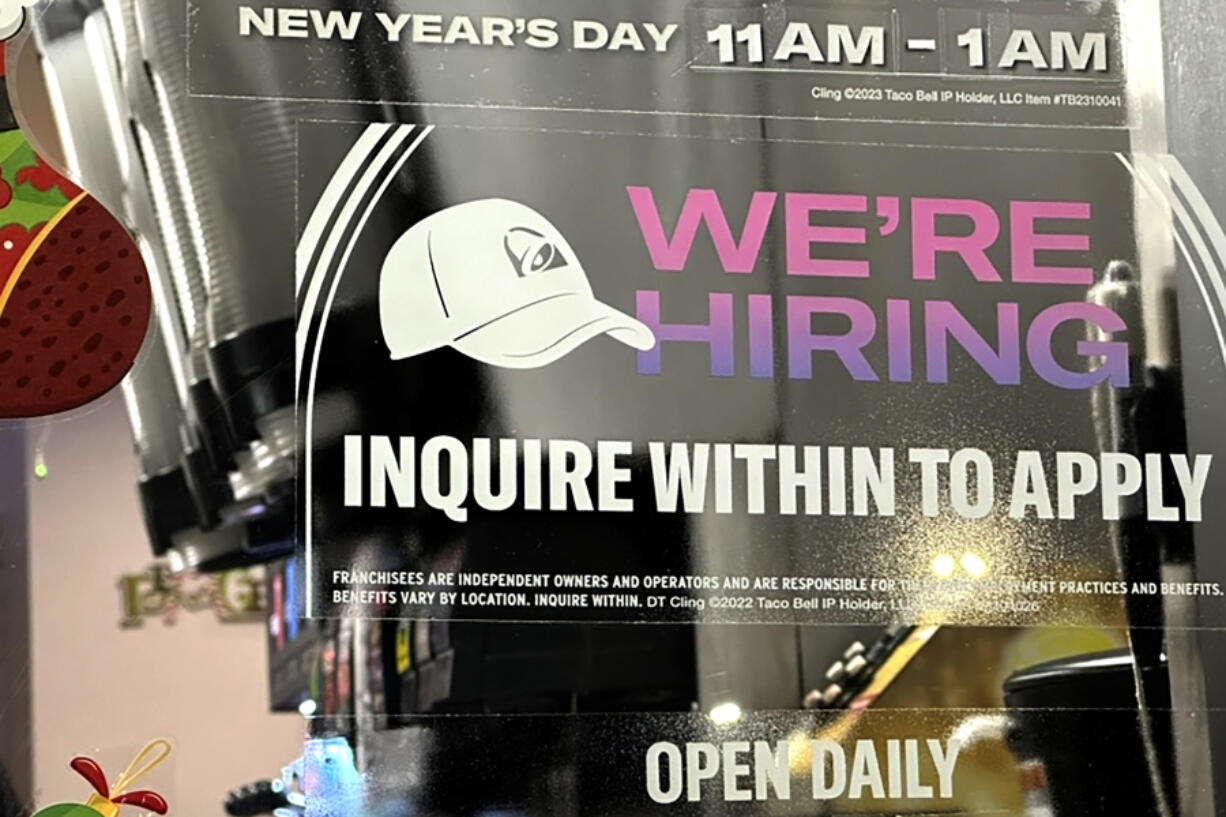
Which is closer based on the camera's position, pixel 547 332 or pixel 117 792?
pixel 117 792

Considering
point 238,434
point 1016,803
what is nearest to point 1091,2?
point 1016,803

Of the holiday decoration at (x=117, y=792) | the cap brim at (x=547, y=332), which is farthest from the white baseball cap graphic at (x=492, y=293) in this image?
the holiday decoration at (x=117, y=792)

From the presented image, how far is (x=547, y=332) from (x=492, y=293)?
6 centimetres

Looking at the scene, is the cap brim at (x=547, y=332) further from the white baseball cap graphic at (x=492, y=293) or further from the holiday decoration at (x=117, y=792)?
the holiday decoration at (x=117, y=792)

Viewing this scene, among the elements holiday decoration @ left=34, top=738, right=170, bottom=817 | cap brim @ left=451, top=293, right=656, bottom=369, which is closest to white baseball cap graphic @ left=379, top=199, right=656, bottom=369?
cap brim @ left=451, top=293, right=656, bottom=369

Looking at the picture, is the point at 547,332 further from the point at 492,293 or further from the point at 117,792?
the point at 117,792

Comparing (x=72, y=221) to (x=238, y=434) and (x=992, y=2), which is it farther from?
(x=992, y=2)

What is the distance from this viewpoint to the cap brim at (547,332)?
1665 millimetres

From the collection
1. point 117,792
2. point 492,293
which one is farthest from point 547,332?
point 117,792

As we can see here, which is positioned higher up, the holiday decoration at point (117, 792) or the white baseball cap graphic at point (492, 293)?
the white baseball cap graphic at point (492, 293)

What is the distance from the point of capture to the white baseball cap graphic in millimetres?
1662

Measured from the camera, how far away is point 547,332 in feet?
5.50

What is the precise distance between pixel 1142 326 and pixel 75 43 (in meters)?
1.08

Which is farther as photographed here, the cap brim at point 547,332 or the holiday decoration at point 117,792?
the cap brim at point 547,332
